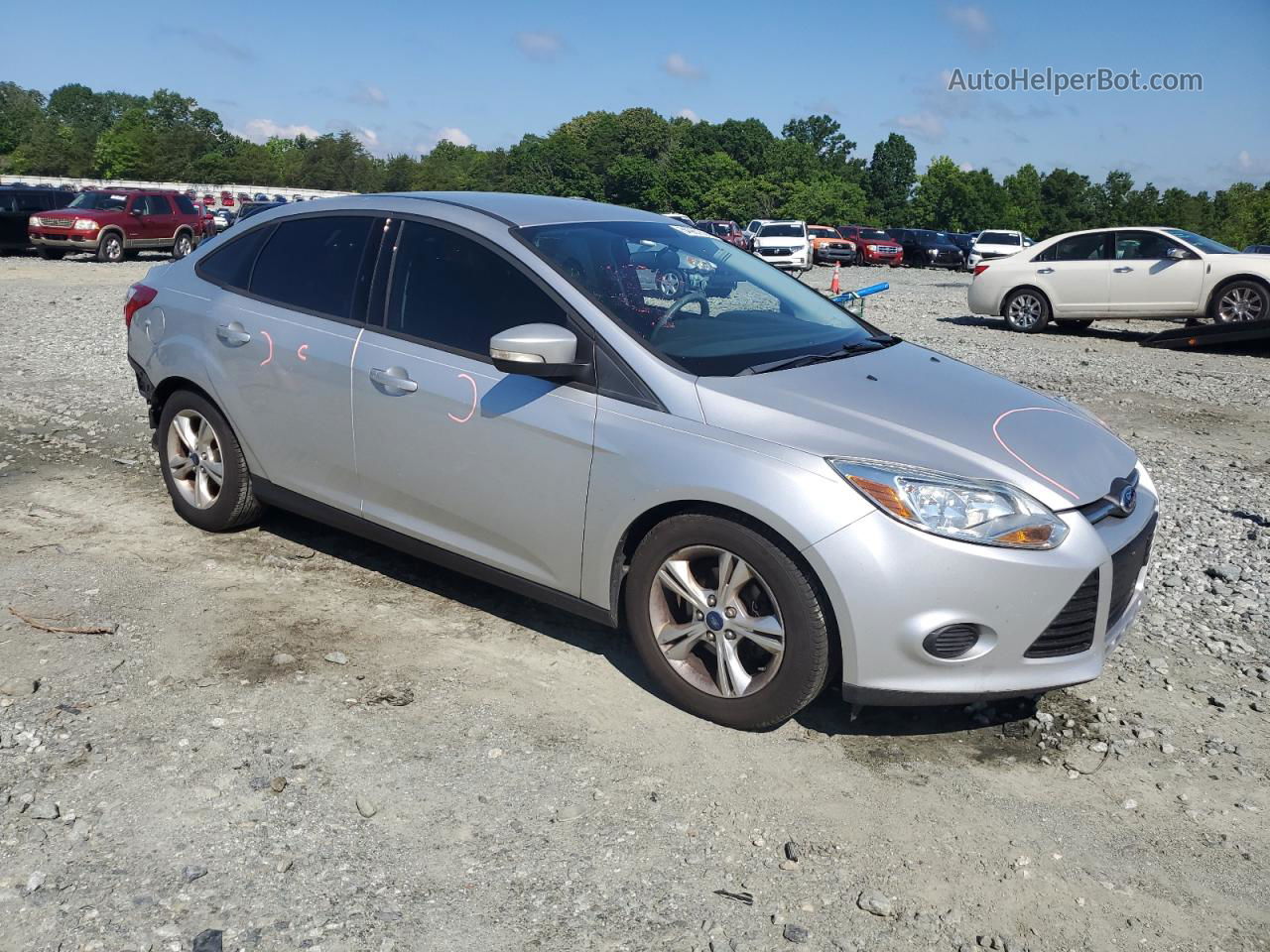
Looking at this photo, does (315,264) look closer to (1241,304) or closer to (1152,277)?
(1152,277)

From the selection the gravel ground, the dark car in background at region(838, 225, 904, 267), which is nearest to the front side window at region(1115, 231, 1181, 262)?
the gravel ground

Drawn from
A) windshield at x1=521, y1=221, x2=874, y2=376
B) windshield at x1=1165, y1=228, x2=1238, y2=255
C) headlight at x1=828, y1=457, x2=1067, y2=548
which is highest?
windshield at x1=1165, y1=228, x2=1238, y2=255

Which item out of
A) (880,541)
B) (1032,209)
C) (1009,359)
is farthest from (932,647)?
(1032,209)

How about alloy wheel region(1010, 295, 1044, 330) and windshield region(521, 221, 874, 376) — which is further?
alloy wheel region(1010, 295, 1044, 330)

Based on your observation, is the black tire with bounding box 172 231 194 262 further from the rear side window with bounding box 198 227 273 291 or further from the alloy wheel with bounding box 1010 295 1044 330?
the rear side window with bounding box 198 227 273 291

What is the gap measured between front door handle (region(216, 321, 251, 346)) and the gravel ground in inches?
40.6

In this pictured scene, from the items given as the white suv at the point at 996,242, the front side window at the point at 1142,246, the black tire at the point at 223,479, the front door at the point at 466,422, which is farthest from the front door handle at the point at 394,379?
the white suv at the point at 996,242

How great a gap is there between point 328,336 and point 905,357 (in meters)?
2.39

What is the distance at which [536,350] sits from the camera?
3826 mm

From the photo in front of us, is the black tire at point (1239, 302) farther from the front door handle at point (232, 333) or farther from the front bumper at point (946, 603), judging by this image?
the front door handle at point (232, 333)

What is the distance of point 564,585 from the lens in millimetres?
4086

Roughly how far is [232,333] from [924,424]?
3.12 metres

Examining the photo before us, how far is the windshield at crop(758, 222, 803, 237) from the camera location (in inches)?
1458

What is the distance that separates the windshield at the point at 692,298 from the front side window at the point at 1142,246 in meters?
12.5
